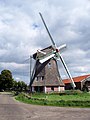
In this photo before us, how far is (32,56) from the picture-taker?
72250 millimetres

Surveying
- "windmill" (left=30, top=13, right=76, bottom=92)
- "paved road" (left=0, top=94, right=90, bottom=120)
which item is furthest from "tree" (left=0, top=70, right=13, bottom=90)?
"paved road" (left=0, top=94, right=90, bottom=120)

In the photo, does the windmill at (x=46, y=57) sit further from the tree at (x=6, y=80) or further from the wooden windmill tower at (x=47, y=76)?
the tree at (x=6, y=80)

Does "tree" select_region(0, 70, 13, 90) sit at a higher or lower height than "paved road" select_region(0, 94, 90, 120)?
higher

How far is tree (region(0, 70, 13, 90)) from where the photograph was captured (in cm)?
11069

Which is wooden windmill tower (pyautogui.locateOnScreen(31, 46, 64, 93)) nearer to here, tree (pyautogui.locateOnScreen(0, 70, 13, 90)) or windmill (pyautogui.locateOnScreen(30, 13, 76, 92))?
windmill (pyautogui.locateOnScreen(30, 13, 76, 92))

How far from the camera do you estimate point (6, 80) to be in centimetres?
11081

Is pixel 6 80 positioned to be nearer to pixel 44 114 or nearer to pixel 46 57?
pixel 46 57

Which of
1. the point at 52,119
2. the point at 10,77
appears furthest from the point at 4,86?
the point at 52,119

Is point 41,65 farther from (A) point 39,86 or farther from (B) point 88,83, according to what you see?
(B) point 88,83

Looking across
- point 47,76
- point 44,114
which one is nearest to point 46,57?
point 47,76

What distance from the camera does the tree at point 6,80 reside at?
11069 cm

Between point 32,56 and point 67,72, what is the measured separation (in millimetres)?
11135

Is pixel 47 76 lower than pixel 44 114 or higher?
higher

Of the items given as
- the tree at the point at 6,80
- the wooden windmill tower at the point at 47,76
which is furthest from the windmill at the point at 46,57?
the tree at the point at 6,80
